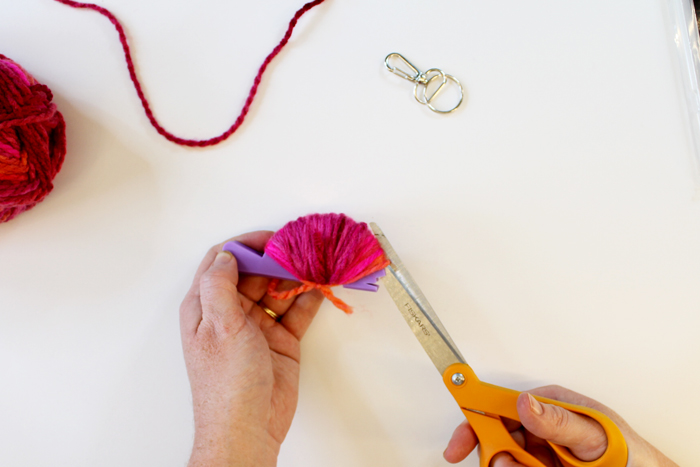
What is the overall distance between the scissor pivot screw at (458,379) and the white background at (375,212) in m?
0.21

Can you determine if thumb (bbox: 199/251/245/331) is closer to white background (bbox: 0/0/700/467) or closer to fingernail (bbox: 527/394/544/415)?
white background (bbox: 0/0/700/467)

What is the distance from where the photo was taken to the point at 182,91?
130 centimetres

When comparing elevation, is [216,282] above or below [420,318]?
below

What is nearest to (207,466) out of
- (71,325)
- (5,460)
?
(71,325)

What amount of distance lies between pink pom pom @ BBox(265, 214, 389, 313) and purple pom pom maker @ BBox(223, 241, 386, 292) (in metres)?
0.03

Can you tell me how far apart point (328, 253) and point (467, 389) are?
1.57 ft

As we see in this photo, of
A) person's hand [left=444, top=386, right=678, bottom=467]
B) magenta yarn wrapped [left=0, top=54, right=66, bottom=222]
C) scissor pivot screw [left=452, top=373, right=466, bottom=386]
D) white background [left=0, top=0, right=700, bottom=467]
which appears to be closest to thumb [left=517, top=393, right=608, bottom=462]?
person's hand [left=444, top=386, right=678, bottom=467]

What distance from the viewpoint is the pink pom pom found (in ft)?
3.53

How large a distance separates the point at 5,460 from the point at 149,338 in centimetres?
55

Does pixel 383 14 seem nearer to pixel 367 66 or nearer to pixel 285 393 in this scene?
pixel 367 66

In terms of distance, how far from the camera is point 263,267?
1.14m

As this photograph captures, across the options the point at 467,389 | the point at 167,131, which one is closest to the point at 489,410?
the point at 467,389

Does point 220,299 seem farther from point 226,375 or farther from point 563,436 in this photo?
point 563,436

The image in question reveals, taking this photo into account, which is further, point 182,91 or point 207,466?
point 182,91
